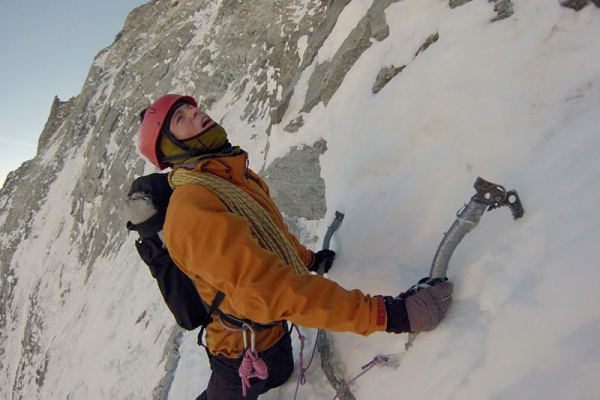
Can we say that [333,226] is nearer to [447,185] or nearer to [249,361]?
[447,185]

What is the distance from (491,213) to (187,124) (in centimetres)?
209

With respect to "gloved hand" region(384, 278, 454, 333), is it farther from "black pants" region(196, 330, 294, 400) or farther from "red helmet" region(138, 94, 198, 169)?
"red helmet" region(138, 94, 198, 169)

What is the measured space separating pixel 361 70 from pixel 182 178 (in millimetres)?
3294

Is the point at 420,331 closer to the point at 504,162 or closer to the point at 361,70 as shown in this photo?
the point at 504,162

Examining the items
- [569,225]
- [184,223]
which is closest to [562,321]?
[569,225]

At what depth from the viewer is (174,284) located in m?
2.64

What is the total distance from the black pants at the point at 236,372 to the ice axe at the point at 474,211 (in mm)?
1297

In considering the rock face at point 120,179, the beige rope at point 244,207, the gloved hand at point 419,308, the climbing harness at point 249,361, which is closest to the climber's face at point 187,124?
the beige rope at point 244,207

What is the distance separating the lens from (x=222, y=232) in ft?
6.57

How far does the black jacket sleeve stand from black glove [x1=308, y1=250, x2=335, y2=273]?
1100 mm

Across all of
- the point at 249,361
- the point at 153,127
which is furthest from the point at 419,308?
the point at 153,127

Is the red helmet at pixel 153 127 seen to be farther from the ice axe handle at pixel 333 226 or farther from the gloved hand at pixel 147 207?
the ice axe handle at pixel 333 226

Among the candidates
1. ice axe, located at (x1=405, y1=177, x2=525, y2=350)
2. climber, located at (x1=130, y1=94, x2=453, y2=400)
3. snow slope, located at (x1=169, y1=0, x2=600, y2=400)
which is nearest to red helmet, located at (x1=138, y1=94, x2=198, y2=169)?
climber, located at (x1=130, y1=94, x2=453, y2=400)

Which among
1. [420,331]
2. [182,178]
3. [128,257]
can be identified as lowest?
[420,331]
